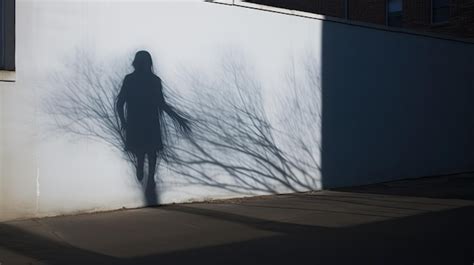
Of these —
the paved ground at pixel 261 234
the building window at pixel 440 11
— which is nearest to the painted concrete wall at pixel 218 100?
the paved ground at pixel 261 234

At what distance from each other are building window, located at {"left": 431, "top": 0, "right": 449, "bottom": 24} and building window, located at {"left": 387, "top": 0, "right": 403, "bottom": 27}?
129 cm

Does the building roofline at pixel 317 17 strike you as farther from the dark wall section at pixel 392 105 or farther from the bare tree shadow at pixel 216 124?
the bare tree shadow at pixel 216 124

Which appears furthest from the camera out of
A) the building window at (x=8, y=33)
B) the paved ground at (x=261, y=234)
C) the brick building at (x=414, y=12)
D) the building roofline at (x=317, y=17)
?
the brick building at (x=414, y=12)

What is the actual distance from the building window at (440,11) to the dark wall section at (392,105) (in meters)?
5.32

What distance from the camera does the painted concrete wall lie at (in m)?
9.50

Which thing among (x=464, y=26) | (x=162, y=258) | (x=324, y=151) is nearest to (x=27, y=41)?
(x=162, y=258)

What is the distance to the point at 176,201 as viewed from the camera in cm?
1105

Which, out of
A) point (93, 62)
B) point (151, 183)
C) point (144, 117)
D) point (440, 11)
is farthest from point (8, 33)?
point (440, 11)

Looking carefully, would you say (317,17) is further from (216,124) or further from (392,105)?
(216,124)

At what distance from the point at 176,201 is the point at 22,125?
3.05 meters

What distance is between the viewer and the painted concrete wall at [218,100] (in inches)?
374

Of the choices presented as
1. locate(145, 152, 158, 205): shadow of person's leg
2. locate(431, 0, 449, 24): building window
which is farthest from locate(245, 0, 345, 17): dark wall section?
locate(145, 152, 158, 205): shadow of person's leg

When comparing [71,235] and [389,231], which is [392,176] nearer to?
[389,231]

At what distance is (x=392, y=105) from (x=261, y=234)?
306 inches
